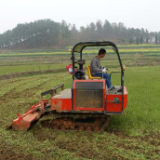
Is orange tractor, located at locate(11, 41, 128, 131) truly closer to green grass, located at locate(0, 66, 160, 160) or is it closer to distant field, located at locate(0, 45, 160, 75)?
green grass, located at locate(0, 66, 160, 160)

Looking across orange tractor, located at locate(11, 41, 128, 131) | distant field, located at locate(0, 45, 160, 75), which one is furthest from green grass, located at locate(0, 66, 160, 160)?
distant field, located at locate(0, 45, 160, 75)

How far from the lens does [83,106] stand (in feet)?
18.4

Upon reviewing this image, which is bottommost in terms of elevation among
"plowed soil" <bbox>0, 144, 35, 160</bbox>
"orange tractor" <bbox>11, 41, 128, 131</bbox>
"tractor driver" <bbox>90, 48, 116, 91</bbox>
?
"plowed soil" <bbox>0, 144, 35, 160</bbox>

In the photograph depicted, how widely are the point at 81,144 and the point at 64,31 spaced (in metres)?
62.8

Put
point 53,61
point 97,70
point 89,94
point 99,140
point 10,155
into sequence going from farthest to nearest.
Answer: point 53,61, point 97,70, point 89,94, point 99,140, point 10,155

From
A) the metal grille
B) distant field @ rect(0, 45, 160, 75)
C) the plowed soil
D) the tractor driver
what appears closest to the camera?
the plowed soil

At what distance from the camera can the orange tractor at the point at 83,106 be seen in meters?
5.50

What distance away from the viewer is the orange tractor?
5.50m

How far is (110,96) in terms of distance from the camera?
5508mm

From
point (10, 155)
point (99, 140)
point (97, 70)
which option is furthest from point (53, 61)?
point (10, 155)

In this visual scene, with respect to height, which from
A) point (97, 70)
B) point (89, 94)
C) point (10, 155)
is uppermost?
point (97, 70)

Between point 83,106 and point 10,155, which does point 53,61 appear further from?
point 10,155

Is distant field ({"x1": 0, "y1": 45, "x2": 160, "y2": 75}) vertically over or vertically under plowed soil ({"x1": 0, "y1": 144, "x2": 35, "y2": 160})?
over

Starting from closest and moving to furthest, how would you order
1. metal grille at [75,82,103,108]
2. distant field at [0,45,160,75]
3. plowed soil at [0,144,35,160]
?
plowed soil at [0,144,35,160], metal grille at [75,82,103,108], distant field at [0,45,160,75]
